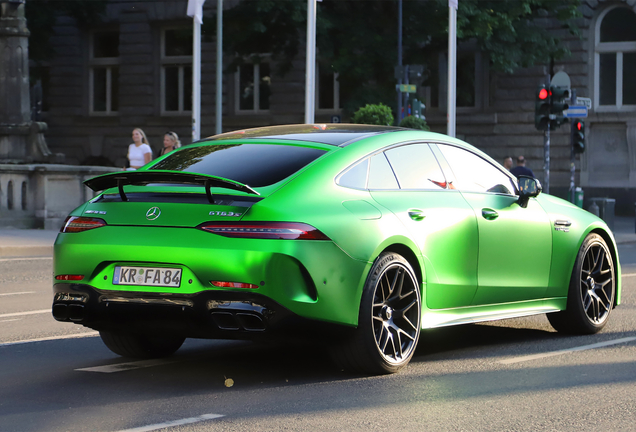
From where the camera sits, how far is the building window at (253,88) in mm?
39500

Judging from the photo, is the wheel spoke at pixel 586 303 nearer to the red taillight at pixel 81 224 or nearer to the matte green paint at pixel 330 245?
the matte green paint at pixel 330 245

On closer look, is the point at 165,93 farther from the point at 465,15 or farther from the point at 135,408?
the point at 135,408

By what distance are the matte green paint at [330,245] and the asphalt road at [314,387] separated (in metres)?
0.43

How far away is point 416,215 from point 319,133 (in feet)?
2.68

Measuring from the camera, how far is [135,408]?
538 cm

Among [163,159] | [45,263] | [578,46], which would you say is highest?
[578,46]

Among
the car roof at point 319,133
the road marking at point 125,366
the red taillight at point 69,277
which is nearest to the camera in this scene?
the red taillight at point 69,277

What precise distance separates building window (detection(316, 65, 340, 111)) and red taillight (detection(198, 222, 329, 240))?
32.9 meters

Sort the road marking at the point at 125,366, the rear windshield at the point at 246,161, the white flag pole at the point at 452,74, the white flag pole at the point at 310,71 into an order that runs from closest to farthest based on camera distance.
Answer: the rear windshield at the point at 246,161 → the road marking at the point at 125,366 → the white flag pole at the point at 310,71 → the white flag pole at the point at 452,74

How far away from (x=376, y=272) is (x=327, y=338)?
468mm

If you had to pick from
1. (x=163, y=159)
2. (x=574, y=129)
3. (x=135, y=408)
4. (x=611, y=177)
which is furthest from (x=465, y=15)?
(x=135, y=408)

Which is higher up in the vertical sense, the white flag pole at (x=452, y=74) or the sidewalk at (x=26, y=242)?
the white flag pole at (x=452, y=74)

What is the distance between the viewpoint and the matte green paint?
574 cm

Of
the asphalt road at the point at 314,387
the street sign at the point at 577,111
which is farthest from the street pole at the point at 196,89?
the asphalt road at the point at 314,387
